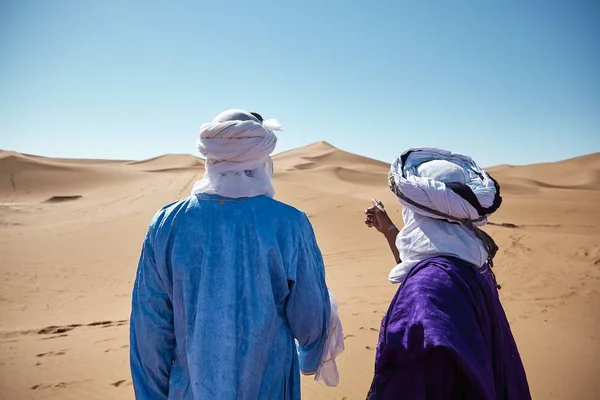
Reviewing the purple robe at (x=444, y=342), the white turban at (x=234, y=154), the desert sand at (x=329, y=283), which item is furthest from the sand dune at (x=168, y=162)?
the purple robe at (x=444, y=342)

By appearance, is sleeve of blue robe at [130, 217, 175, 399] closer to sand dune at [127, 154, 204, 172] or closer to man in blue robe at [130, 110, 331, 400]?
man in blue robe at [130, 110, 331, 400]

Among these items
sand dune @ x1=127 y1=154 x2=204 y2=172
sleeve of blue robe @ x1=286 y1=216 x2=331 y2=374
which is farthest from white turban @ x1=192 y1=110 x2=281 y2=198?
sand dune @ x1=127 y1=154 x2=204 y2=172

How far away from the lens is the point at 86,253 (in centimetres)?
973

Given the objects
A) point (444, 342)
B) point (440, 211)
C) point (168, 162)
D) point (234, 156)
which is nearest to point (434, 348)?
point (444, 342)

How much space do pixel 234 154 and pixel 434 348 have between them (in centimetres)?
100

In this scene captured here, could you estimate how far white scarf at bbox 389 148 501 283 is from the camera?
148cm

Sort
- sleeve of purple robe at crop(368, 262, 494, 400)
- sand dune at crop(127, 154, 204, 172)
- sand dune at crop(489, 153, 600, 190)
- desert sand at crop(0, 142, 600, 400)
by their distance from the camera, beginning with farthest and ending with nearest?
sand dune at crop(127, 154, 204, 172)
sand dune at crop(489, 153, 600, 190)
desert sand at crop(0, 142, 600, 400)
sleeve of purple robe at crop(368, 262, 494, 400)

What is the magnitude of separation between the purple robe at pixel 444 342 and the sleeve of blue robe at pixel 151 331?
85cm

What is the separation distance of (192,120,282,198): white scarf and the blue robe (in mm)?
49

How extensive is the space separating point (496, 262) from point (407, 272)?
723 cm

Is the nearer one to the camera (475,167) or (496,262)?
(475,167)

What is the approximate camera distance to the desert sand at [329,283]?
13.0 feet

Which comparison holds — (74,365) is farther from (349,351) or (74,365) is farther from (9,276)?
(9,276)

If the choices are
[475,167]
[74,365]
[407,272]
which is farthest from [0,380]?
[475,167]
